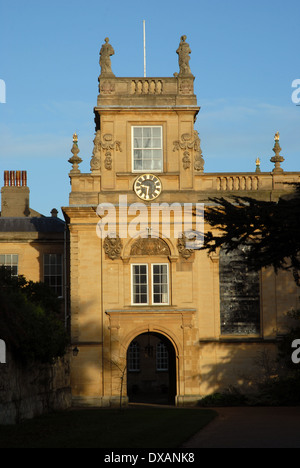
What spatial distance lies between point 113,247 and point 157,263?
7.10ft

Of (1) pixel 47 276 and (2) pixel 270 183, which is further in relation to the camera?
(1) pixel 47 276

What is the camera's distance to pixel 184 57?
40.0m

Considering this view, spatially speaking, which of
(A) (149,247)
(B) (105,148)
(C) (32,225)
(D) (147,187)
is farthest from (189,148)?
(C) (32,225)

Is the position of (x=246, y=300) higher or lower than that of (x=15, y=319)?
higher

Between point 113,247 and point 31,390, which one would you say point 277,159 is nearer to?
point 113,247

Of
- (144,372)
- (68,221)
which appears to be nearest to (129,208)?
(68,221)

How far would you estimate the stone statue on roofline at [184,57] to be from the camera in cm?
3981

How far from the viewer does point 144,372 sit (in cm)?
5538

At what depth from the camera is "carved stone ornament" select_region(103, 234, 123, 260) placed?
3831 centimetres

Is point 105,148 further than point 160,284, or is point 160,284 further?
point 105,148

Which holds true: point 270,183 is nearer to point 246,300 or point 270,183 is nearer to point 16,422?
point 246,300

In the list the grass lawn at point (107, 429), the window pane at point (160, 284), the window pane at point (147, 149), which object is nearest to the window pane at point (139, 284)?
the window pane at point (160, 284)

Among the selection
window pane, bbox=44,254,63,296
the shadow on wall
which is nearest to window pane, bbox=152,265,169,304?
the shadow on wall
